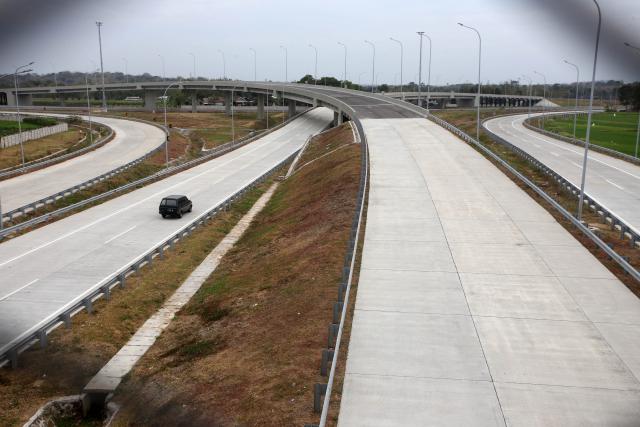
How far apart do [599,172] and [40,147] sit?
6576 cm

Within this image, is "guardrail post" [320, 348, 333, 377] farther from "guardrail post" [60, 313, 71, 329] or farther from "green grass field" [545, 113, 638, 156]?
"green grass field" [545, 113, 638, 156]

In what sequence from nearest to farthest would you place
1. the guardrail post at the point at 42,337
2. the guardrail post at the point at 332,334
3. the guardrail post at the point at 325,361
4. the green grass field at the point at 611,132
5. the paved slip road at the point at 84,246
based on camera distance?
the guardrail post at the point at 325,361 → the guardrail post at the point at 332,334 → the guardrail post at the point at 42,337 → the paved slip road at the point at 84,246 → the green grass field at the point at 611,132

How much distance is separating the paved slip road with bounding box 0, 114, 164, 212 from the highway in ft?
127

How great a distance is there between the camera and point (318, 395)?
40.8 ft

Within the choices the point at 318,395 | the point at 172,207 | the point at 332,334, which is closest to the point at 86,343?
the point at 332,334

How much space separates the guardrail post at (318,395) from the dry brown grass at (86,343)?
7890mm

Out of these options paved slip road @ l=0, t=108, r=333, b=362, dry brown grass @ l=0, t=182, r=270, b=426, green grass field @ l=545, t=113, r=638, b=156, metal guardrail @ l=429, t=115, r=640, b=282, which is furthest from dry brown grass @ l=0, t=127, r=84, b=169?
green grass field @ l=545, t=113, r=638, b=156

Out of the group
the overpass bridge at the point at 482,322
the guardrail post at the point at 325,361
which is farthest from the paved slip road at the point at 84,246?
the guardrail post at the point at 325,361

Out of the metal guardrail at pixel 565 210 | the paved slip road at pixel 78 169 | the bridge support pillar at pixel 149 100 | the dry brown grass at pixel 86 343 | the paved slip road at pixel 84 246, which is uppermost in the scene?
the bridge support pillar at pixel 149 100

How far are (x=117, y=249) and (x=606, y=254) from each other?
74.0ft

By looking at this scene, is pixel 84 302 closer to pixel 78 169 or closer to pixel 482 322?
pixel 482 322

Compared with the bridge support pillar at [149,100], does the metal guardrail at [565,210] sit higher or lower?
lower

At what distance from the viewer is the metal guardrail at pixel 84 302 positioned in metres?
17.4

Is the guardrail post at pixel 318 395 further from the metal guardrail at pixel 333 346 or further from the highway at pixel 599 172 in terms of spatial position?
the highway at pixel 599 172
